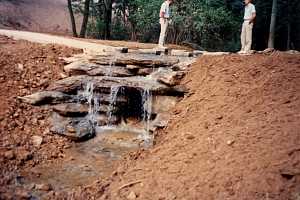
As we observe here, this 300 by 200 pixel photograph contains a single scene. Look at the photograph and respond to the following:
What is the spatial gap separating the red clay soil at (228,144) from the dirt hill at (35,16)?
1449 cm

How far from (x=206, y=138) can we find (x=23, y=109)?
367 centimetres

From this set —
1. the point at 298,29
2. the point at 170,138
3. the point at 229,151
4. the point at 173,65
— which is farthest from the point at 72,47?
the point at 298,29

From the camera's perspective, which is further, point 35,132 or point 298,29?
point 298,29

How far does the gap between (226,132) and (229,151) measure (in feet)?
1.64

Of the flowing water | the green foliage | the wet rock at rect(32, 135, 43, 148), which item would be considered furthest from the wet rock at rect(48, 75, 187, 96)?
the green foliage

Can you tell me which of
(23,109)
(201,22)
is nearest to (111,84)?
(23,109)

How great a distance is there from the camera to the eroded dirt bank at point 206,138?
A: 16.3 feet

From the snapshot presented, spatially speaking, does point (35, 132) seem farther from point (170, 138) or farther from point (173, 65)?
point (173, 65)

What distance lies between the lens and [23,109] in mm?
7602

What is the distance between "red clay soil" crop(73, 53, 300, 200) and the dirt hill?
14485 mm

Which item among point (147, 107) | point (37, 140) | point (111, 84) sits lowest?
point (37, 140)

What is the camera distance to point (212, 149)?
5.72 metres

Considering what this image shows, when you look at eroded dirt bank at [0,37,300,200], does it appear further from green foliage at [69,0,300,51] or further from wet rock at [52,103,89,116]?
green foliage at [69,0,300,51]

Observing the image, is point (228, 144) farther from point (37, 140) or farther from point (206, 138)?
point (37, 140)
